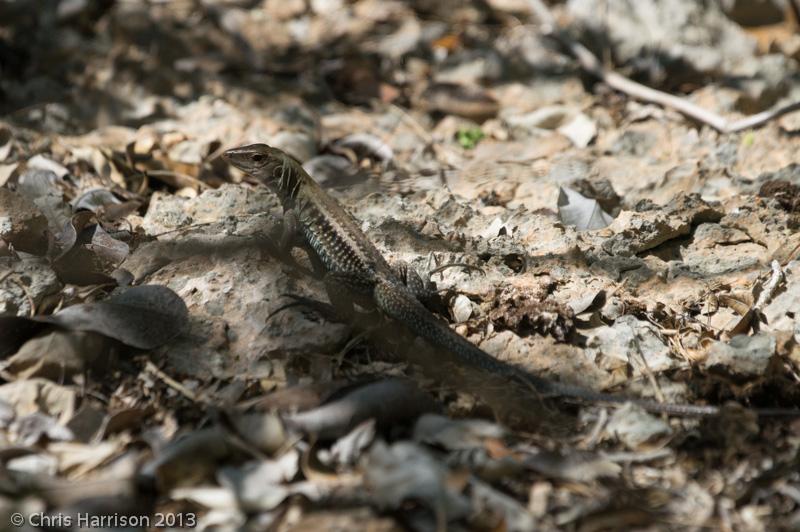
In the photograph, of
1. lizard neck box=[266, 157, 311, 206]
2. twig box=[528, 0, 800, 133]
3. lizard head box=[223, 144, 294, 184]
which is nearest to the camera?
lizard neck box=[266, 157, 311, 206]

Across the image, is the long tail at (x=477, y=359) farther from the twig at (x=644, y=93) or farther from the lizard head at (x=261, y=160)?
the twig at (x=644, y=93)

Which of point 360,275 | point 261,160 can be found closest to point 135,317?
point 360,275

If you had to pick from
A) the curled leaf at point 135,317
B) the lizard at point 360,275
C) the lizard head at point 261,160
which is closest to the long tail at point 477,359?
the lizard at point 360,275

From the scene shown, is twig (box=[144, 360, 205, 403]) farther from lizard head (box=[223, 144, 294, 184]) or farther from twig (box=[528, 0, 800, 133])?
twig (box=[528, 0, 800, 133])

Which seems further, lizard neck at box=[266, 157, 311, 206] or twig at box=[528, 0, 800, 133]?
twig at box=[528, 0, 800, 133]

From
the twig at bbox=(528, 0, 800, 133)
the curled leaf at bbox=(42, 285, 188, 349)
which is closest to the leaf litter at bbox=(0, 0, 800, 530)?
the curled leaf at bbox=(42, 285, 188, 349)

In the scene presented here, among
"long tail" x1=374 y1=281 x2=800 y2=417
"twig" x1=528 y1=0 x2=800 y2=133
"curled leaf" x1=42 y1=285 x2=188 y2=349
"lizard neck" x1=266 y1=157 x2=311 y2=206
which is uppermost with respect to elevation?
"curled leaf" x1=42 y1=285 x2=188 y2=349
